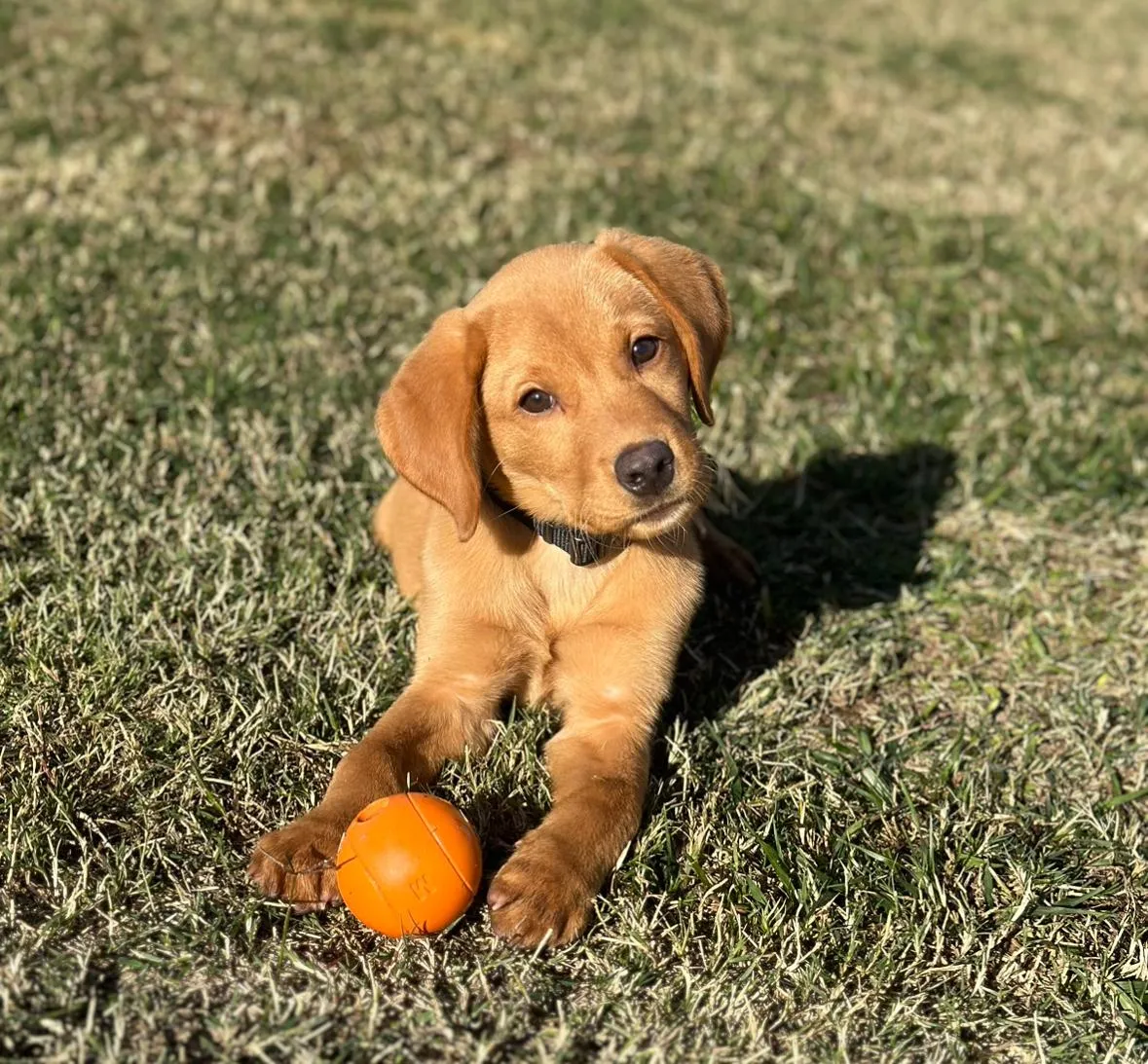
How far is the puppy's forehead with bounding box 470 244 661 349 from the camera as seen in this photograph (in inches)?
140

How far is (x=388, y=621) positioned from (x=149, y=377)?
6.79ft

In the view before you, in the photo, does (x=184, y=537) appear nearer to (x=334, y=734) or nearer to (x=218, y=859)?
(x=334, y=734)

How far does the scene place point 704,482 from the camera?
3592 millimetres

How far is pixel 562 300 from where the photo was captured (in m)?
3.59

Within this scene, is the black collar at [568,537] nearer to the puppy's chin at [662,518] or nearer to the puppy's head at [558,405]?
the puppy's head at [558,405]

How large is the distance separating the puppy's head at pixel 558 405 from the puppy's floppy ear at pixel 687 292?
3 centimetres

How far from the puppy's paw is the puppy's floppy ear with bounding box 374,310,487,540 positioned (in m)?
0.84

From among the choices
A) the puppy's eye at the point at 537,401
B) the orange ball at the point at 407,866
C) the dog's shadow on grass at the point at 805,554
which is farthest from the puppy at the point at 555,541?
the dog's shadow on grass at the point at 805,554

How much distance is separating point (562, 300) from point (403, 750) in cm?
126

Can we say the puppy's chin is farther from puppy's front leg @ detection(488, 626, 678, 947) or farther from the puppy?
puppy's front leg @ detection(488, 626, 678, 947)

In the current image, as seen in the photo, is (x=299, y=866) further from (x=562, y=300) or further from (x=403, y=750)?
(x=562, y=300)

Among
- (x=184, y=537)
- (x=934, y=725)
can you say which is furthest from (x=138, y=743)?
(x=934, y=725)

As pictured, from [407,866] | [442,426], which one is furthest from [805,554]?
[407,866]

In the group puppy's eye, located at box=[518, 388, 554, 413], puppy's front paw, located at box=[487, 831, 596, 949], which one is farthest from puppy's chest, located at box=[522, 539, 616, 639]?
puppy's front paw, located at box=[487, 831, 596, 949]
